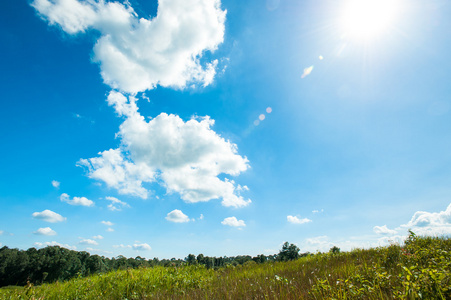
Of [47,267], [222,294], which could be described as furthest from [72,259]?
[222,294]

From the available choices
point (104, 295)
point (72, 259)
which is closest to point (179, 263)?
Result: point (104, 295)

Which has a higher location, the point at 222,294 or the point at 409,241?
the point at 409,241

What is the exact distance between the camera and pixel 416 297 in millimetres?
2945

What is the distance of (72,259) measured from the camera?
86125mm

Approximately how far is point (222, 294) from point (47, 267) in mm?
111442

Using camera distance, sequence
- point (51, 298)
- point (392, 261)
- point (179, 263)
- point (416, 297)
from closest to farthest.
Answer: point (416, 297) → point (392, 261) → point (51, 298) → point (179, 263)

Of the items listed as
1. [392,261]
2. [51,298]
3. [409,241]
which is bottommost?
[51,298]

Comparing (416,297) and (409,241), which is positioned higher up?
(409,241)

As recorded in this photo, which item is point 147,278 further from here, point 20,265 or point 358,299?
point 20,265

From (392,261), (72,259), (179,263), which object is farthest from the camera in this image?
(72,259)

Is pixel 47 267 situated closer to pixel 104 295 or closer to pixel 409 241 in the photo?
pixel 104 295

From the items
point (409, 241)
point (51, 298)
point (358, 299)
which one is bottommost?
point (51, 298)

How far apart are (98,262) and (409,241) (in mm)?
99299

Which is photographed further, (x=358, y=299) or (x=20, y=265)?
(x=20, y=265)
